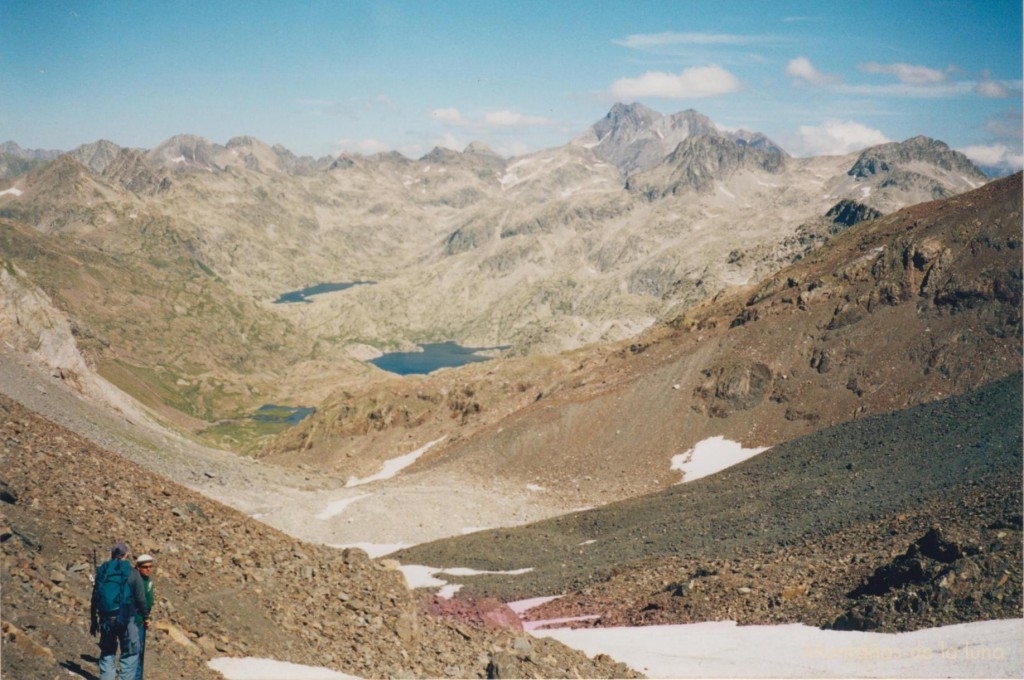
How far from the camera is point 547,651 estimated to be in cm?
2578

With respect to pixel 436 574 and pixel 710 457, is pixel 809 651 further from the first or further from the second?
pixel 710 457

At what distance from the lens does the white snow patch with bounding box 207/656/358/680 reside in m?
18.2

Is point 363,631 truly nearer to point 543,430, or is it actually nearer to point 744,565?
point 744,565

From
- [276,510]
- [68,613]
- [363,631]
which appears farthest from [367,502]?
[68,613]

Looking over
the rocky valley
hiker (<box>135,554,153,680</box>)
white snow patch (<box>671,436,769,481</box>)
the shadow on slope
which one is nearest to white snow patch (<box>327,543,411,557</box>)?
the rocky valley

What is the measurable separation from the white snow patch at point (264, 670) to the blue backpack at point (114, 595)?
361 centimetres

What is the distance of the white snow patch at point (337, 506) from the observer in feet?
226

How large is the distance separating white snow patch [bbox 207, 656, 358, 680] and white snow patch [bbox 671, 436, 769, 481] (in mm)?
57764

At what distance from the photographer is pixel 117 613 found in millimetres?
15375

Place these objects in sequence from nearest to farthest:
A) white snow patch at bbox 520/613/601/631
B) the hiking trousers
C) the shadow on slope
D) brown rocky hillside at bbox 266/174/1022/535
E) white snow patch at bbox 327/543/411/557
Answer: the hiking trousers → white snow patch at bbox 520/613/601/631 → the shadow on slope → white snow patch at bbox 327/543/411/557 → brown rocky hillside at bbox 266/174/1022/535

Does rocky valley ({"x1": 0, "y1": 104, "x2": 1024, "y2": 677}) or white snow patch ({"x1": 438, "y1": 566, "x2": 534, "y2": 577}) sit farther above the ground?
rocky valley ({"x1": 0, "y1": 104, "x2": 1024, "y2": 677})

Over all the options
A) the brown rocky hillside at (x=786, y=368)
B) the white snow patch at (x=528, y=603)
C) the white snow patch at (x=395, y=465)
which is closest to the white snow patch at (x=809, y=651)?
the white snow patch at (x=528, y=603)

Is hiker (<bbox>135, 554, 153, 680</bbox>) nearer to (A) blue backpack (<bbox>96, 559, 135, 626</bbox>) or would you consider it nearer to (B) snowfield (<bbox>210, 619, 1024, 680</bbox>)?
(A) blue backpack (<bbox>96, 559, 135, 626</bbox>)

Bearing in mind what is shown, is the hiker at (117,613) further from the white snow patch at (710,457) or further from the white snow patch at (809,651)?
the white snow patch at (710,457)
